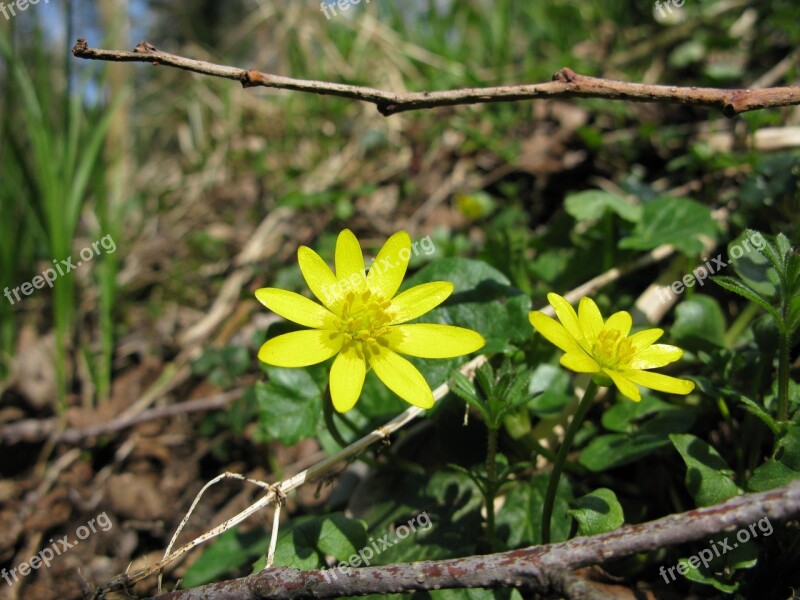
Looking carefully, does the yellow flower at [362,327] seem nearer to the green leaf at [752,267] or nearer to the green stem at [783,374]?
the green stem at [783,374]

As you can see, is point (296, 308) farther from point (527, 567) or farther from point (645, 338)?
point (645, 338)

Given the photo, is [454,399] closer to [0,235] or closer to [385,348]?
[385,348]

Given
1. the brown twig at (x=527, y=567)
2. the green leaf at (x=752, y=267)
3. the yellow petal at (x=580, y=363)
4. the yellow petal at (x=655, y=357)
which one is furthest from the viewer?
the green leaf at (x=752, y=267)

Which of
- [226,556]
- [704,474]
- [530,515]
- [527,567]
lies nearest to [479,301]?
[530,515]

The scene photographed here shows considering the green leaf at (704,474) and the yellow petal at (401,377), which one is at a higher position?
the yellow petal at (401,377)

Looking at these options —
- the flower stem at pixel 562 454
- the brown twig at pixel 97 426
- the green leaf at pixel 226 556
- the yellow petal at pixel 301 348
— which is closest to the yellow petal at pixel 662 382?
the flower stem at pixel 562 454

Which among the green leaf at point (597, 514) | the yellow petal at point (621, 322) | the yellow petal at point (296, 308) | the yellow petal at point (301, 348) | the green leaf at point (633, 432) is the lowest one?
the green leaf at point (597, 514)

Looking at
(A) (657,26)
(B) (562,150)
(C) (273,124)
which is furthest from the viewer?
(C) (273,124)

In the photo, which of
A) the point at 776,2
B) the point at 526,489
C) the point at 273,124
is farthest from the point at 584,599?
the point at 273,124
